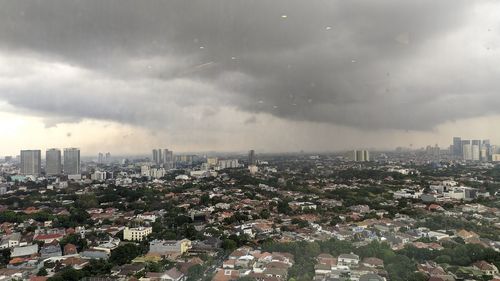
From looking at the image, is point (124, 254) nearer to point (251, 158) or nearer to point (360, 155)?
point (360, 155)

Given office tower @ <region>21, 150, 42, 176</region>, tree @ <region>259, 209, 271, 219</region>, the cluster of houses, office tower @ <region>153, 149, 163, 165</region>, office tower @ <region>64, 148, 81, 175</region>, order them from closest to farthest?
the cluster of houses → tree @ <region>259, 209, 271, 219</region> → office tower @ <region>21, 150, 42, 176</region> → office tower @ <region>64, 148, 81, 175</region> → office tower @ <region>153, 149, 163, 165</region>

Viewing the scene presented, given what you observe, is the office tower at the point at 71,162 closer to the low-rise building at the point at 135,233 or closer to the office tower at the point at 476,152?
the low-rise building at the point at 135,233

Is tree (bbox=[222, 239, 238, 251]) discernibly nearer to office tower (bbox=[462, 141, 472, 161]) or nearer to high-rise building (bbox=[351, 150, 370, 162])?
high-rise building (bbox=[351, 150, 370, 162])

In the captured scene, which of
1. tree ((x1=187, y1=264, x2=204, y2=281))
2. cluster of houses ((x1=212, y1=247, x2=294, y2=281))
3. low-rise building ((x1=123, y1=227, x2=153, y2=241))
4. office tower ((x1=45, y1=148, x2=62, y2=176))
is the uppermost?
office tower ((x1=45, y1=148, x2=62, y2=176))

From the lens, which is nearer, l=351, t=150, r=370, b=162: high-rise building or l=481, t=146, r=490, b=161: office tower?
l=481, t=146, r=490, b=161: office tower

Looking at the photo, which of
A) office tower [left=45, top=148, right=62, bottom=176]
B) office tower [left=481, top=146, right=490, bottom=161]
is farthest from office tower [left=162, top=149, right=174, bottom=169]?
office tower [left=481, top=146, right=490, bottom=161]

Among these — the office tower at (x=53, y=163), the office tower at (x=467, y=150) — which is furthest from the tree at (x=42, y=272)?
the office tower at (x=467, y=150)

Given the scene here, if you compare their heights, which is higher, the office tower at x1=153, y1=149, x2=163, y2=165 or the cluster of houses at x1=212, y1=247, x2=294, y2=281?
the office tower at x1=153, y1=149, x2=163, y2=165
